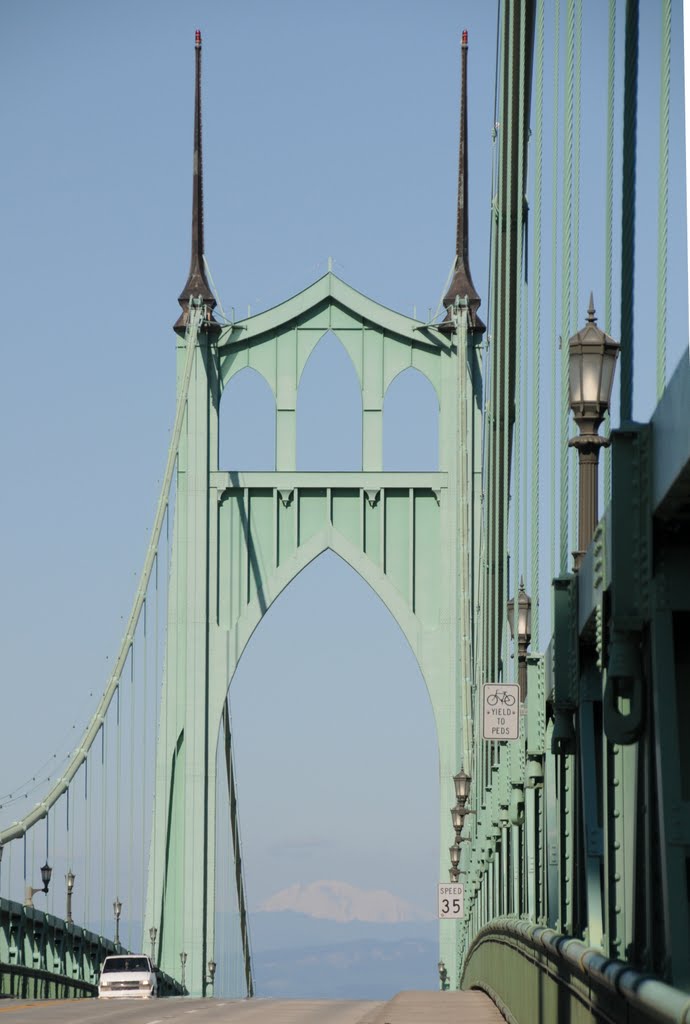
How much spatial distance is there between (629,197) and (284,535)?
34819mm

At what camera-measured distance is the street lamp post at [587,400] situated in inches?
380

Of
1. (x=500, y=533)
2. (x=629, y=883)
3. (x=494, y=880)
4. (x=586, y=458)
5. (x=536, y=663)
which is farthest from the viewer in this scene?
(x=494, y=880)

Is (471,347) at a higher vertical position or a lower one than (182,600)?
higher

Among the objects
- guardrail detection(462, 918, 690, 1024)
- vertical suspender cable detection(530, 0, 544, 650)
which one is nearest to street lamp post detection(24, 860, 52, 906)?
guardrail detection(462, 918, 690, 1024)

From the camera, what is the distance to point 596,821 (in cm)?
828

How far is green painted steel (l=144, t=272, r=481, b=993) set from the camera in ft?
129

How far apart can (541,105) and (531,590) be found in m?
2.96

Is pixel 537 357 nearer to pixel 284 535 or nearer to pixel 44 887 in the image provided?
pixel 44 887

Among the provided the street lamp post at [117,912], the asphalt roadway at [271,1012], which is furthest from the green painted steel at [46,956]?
the asphalt roadway at [271,1012]

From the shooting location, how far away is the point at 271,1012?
2225 cm

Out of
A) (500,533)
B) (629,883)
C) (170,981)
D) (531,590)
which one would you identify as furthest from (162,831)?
(629,883)

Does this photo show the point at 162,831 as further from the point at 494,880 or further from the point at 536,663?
the point at 536,663

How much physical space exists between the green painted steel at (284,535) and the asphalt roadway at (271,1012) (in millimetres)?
13984

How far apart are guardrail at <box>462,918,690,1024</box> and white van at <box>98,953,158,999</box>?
13.1 meters
